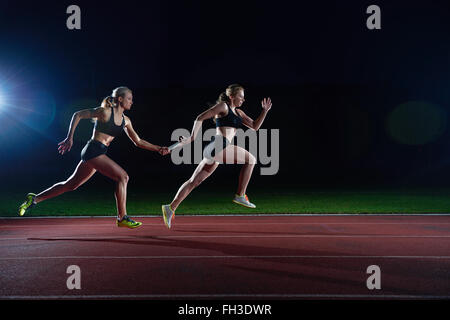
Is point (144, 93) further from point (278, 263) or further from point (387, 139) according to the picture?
point (278, 263)

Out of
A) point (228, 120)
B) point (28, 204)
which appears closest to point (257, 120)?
point (228, 120)

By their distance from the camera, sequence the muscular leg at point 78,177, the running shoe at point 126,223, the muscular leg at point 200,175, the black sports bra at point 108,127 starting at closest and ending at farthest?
the black sports bra at point 108,127
the running shoe at point 126,223
the muscular leg at point 78,177
the muscular leg at point 200,175

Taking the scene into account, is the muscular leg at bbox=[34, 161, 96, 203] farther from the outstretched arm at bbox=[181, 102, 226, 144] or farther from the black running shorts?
the outstretched arm at bbox=[181, 102, 226, 144]

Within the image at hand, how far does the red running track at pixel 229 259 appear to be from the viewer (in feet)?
14.7

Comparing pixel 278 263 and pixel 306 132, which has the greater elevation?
pixel 306 132

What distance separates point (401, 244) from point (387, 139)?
27.6 m

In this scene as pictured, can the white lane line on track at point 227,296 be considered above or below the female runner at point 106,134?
below

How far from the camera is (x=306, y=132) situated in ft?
105

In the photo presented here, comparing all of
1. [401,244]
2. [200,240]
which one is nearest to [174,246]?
[200,240]

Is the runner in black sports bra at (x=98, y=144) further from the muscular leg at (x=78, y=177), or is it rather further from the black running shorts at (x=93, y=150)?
the muscular leg at (x=78, y=177)

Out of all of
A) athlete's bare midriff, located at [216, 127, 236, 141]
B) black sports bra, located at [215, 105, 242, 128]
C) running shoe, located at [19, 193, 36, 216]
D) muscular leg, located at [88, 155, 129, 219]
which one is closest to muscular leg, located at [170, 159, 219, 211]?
athlete's bare midriff, located at [216, 127, 236, 141]

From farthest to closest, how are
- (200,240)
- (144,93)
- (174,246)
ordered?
1. (144,93)
2. (200,240)
3. (174,246)

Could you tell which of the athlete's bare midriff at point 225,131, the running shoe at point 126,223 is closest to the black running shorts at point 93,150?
the running shoe at point 126,223

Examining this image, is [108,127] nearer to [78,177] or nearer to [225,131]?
[78,177]
